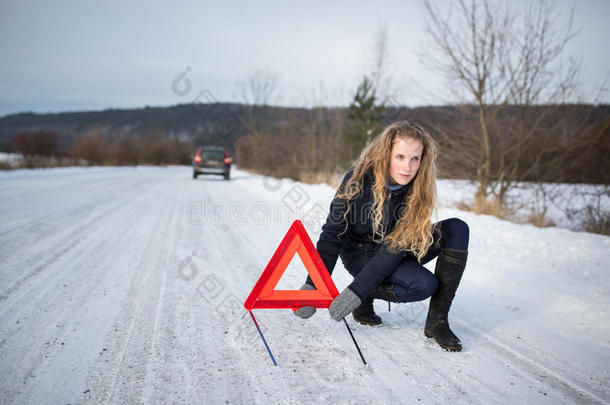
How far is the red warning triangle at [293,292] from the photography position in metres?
1.82

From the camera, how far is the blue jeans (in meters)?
1.87

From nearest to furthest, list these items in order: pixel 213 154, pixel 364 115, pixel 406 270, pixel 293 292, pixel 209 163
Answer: pixel 293 292 < pixel 406 270 < pixel 209 163 < pixel 213 154 < pixel 364 115

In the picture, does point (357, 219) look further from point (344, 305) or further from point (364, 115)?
point (364, 115)

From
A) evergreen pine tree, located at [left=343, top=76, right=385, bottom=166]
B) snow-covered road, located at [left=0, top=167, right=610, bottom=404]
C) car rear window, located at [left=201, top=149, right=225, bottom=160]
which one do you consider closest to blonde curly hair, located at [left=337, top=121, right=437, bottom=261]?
snow-covered road, located at [left=0, top=167, right=610, bottom=404]

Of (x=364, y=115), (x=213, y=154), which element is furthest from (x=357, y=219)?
(x=364, y=115)

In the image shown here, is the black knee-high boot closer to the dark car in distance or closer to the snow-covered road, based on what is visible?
the snow-covered road

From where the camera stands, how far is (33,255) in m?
3.46

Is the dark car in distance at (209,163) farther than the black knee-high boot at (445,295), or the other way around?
the dark car in distance at (209,163)

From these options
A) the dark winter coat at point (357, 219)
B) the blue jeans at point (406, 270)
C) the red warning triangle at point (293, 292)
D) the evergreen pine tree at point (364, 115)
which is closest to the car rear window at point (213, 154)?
the evergreen pine tree at point (364, 115)

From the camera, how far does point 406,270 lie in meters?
2.03

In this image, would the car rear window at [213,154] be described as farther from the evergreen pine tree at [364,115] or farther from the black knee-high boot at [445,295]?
the black knee-high boot at [445,295]

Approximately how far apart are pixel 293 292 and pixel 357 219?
0.64 metres

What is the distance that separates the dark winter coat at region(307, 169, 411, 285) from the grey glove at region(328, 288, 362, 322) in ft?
0.85

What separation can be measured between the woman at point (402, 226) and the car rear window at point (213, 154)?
15928mm
